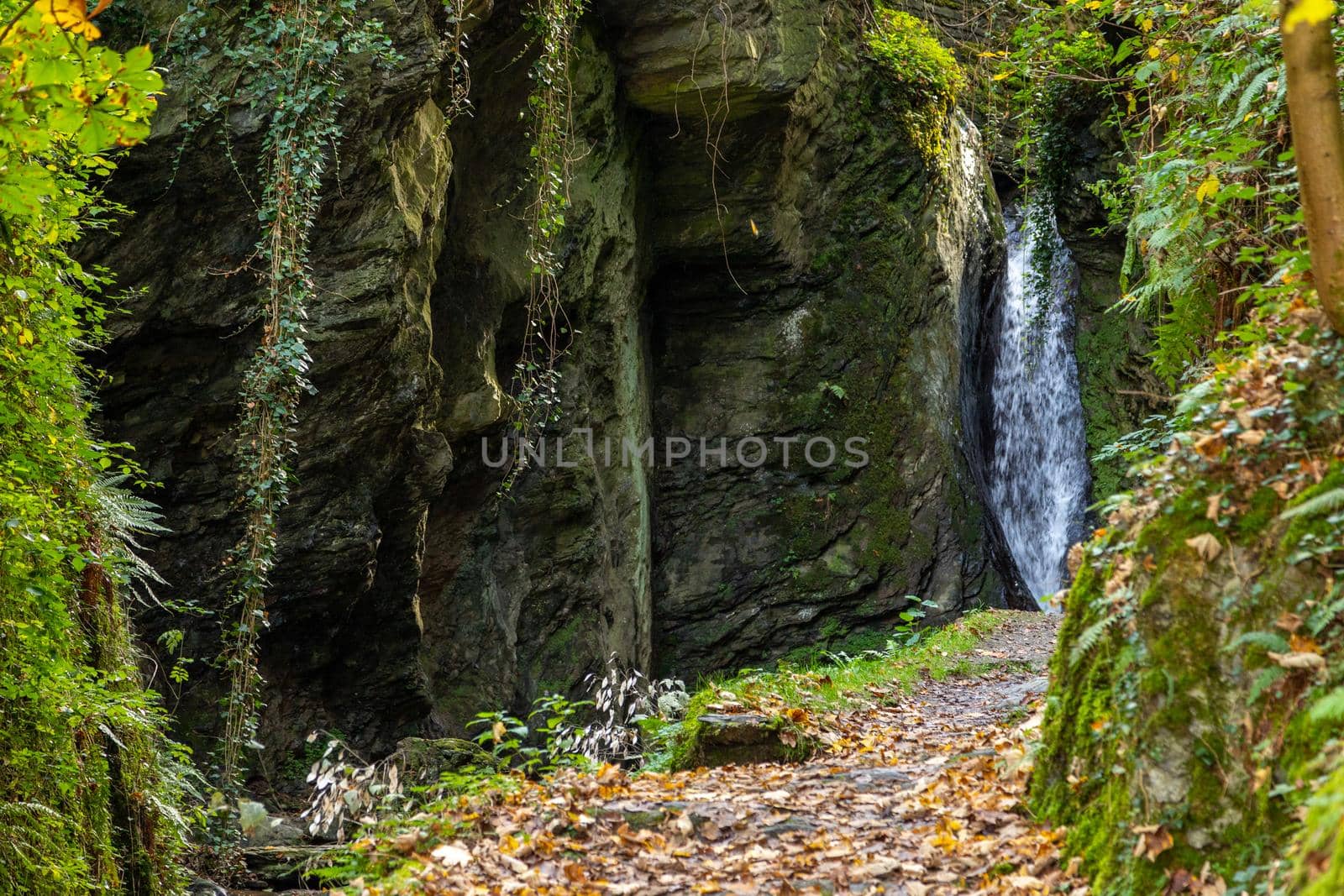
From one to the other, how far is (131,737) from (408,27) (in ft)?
18.8

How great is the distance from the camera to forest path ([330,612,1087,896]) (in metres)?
3.77

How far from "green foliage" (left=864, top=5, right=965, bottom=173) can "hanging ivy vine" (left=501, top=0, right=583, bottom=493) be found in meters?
5.63

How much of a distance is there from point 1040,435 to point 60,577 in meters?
15.2

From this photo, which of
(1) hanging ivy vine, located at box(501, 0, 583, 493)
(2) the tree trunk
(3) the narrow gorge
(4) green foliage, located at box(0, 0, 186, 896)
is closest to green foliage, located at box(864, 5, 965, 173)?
(3) the narrow gorge

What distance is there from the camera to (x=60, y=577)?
5.07 metres

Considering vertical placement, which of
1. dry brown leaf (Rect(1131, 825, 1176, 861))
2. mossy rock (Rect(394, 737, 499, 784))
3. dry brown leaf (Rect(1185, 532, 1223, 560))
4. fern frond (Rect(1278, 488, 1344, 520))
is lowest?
mossy rock (Rect(394, 737, 499, 784))

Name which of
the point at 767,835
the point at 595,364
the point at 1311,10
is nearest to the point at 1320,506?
the point at 1311,10

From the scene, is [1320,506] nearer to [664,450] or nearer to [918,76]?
[664,450]

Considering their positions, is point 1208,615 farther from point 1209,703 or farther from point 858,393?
point 858,393

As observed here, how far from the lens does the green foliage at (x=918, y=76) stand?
14461mm

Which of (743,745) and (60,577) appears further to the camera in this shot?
(743,745)

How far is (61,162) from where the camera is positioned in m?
5.86

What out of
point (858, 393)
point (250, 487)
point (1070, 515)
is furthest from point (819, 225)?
point (250, 487)

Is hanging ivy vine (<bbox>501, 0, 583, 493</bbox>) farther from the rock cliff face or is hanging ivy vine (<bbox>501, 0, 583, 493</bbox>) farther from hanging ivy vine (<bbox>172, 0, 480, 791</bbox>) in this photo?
hanging ivy vine (<bbox>172, 0, 480, 791</bbox>)
